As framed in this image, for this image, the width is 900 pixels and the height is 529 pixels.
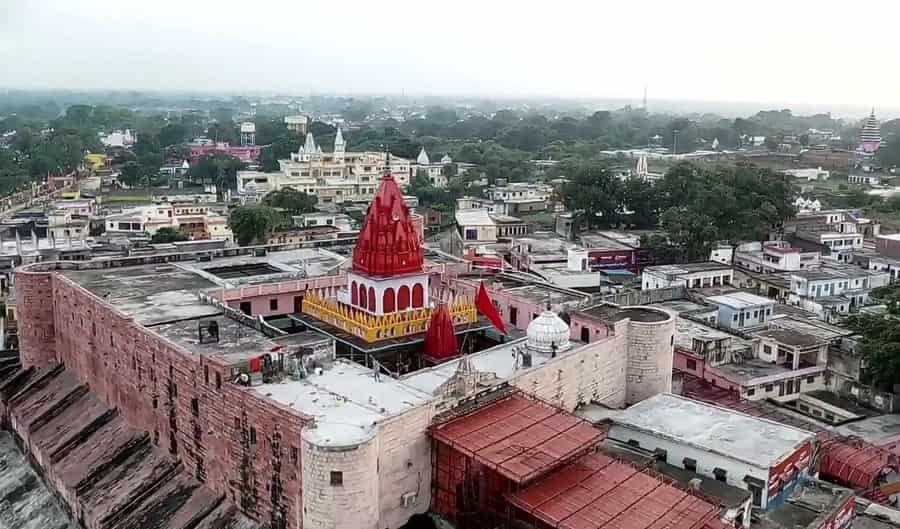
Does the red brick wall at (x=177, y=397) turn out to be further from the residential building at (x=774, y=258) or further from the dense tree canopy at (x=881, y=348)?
the residential building at (x=774, y=258)

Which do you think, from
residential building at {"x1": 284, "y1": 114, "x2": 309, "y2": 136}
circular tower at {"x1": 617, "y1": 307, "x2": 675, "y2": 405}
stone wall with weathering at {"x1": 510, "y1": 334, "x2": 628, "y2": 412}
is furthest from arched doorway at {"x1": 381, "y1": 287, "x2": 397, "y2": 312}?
residential building at {"x1": 284, "y1": 114, "x2": 309, "y2": 136}

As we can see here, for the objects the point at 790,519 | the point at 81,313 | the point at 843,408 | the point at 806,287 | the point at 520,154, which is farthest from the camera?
the point at 520,154

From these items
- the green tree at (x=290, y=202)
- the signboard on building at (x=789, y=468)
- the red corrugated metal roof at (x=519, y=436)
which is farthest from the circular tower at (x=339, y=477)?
the green tree at (x=290, y=202)

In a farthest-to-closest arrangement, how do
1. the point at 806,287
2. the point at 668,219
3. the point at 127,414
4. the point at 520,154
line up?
1. the point at 520,154
2. the point at 668,219
3. the point at 806,287
4. the point at 127,414

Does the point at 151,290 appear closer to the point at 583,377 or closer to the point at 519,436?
the point at 583,377

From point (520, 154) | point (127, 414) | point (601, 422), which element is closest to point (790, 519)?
point (601, 422)

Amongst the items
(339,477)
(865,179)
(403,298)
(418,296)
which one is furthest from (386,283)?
(865,179)

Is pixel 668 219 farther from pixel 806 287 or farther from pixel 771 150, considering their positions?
pixel 771 150
